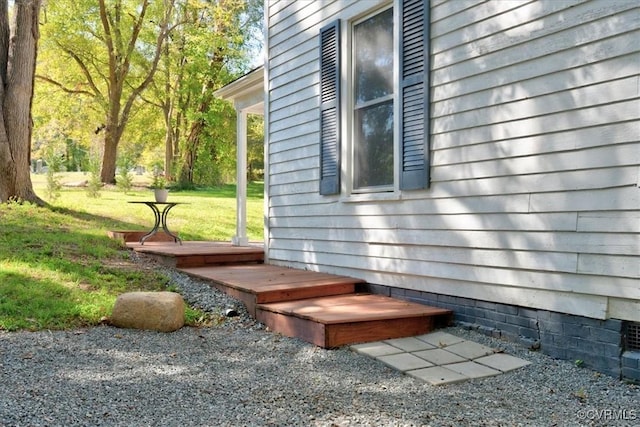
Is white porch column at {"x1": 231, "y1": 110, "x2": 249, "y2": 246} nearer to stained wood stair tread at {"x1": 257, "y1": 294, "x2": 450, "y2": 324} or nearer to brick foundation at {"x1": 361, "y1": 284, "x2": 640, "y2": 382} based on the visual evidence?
stained wood stair tread at {"x1": 257, "y1": 294, "x2": 450, "y2": 324}

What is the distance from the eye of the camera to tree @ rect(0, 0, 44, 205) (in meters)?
8.12

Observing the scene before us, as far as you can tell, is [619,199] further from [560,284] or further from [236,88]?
[236,88]

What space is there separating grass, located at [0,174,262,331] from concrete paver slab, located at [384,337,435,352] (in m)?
1.64

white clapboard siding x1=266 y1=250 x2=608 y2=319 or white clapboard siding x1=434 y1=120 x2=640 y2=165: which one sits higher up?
white clapboard siding x1=434 y1=120 x2=640 y2=165

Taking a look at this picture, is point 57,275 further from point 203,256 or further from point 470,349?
point 470,349

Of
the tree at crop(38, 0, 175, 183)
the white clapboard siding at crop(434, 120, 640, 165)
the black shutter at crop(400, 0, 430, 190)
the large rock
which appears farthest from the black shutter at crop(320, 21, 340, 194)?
the tree at crop(38, 0, 175, 183)

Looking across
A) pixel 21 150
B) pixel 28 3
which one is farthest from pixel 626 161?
pixel 28 3

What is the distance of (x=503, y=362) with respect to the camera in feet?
9.96

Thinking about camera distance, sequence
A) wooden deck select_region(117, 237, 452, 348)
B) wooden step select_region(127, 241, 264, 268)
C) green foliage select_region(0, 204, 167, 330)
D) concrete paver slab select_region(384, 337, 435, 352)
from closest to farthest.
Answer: concrete paver slab select_region(384, 337, 435, 352), wooden deck select_region(117, 237, 452, 348), green foliage select_region(0, 204, 167, 330), wooden step select_region(127, 241, 264, 268)

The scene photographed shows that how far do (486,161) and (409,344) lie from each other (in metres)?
1.34

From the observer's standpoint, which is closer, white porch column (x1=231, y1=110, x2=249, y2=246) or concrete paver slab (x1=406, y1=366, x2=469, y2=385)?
concrete paver slab (x1=406, y1=366, x2=469, y2=385)

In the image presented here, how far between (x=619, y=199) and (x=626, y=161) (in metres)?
0.20

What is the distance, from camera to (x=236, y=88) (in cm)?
708

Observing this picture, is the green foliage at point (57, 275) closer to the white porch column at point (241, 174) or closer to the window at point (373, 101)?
the white porch column at point (241, 174)
